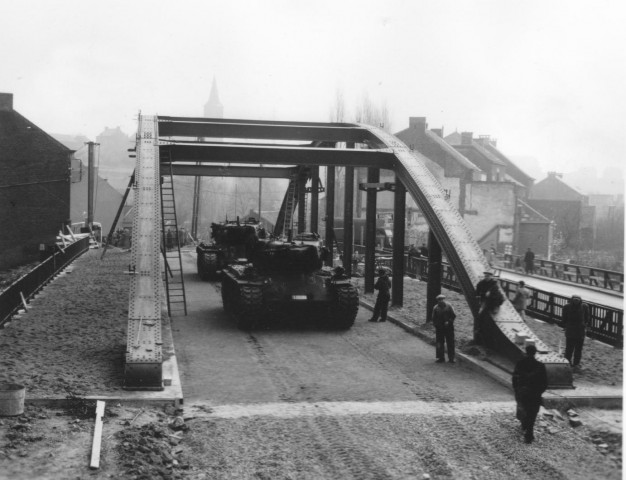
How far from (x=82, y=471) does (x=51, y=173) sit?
35.4 m

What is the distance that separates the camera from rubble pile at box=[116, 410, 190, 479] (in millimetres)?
7875

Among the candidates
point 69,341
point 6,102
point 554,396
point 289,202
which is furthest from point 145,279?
point 6,102

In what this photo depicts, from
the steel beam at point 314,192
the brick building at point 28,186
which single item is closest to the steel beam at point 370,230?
the steel beam at point 314,192

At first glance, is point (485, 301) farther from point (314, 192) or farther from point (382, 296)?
point (314, 192)

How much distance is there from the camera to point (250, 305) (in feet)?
Answer: 52.9

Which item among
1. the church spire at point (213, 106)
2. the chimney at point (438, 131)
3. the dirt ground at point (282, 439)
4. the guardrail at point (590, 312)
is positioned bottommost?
the dirt ground at point (282, 439)

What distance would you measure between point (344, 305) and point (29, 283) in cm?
841

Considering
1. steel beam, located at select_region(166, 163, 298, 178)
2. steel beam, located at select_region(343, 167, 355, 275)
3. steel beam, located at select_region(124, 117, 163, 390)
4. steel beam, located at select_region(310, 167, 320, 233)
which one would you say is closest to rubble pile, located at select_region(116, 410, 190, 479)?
steel beam, located at select_region(124, 117, 163, 390)

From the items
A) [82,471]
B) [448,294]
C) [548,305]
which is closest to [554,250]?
[448,294]

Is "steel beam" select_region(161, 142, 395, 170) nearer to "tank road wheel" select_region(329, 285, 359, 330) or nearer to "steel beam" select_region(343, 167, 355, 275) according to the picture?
"tank road wheel" select_region(329, 285, 359, 330)

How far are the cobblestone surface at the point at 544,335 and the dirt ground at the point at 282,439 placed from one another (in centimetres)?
48

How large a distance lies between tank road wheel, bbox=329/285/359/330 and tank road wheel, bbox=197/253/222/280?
32.8 feet

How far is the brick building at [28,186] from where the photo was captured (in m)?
38.8

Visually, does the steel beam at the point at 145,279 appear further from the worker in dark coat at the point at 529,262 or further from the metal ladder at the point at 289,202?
the worker in dark coat at the point at 529,262
